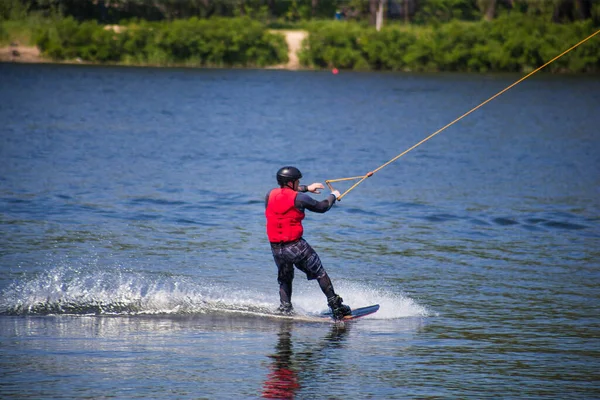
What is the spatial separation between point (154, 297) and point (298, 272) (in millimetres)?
3232

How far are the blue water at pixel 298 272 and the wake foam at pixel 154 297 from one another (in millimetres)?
44

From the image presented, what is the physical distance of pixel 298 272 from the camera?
15211 mm

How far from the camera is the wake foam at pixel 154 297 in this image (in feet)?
39.7

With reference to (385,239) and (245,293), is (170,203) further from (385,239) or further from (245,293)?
(245,293)

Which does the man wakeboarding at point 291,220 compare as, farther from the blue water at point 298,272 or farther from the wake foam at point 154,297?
the wake foam at point 154,297

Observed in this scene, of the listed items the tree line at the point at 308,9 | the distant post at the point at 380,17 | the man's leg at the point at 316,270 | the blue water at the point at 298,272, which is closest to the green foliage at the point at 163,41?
the tree line at the point at 308,9

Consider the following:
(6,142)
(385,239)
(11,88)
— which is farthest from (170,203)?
(11,88)

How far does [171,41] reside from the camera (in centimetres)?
7281

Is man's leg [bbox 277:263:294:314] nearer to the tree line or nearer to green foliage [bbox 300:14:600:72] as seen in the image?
green foliage [bbox 300:14:600:72]

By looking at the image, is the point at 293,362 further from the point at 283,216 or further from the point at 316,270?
the point at 283,216

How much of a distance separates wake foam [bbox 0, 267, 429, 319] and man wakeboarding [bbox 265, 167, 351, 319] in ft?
3.24

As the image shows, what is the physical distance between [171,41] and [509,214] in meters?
55.7

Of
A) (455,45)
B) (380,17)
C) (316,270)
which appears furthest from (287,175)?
(380,17)

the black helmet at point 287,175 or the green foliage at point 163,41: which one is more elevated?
the green foliage at point 163,41
